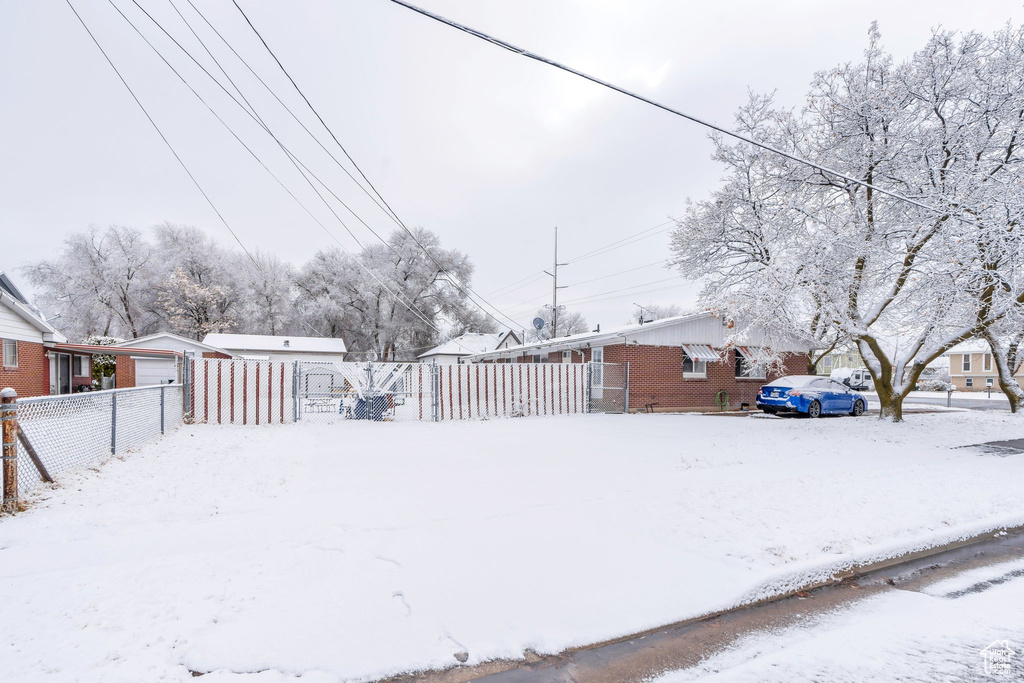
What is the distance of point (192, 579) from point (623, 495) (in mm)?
4273

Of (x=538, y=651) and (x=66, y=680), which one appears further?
(x=538, y=651)

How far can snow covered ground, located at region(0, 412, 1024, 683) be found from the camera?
2789 millimetres

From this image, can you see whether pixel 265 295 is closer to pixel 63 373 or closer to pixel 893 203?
pixel 63 373

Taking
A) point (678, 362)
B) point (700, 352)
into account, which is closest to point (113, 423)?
point (678, 362)

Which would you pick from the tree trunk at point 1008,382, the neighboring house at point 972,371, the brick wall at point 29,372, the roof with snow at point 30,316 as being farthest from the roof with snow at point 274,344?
Result: the neighboring house at point 972,371

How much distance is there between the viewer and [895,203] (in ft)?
38.9

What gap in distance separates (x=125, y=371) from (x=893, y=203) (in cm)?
2770

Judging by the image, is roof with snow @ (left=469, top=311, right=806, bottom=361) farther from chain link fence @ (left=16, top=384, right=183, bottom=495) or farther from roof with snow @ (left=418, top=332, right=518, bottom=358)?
roof with snow @ (left=418, top=332, right=518, bottom=358)

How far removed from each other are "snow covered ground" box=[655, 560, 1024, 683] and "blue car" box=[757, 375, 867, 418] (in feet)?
46.8

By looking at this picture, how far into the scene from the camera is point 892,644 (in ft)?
9.68

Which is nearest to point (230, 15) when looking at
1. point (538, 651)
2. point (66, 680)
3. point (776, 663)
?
point (66, 680)

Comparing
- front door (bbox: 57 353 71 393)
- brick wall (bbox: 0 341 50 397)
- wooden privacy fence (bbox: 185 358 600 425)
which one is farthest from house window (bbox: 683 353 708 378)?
front door (bbox: 57 353 71 393)

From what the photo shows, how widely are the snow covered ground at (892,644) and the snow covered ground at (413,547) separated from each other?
46 cm

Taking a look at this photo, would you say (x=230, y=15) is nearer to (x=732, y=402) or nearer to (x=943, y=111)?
(x=943, y=111)
